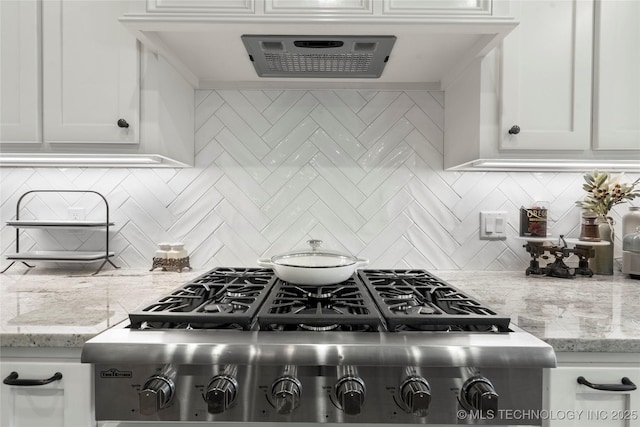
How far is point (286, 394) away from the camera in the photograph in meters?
0.75

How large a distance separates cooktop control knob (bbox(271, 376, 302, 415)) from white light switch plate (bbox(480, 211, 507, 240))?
48.2 inches

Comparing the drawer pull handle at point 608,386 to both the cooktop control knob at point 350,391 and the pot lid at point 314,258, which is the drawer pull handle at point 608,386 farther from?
the pot lid at point 314,258

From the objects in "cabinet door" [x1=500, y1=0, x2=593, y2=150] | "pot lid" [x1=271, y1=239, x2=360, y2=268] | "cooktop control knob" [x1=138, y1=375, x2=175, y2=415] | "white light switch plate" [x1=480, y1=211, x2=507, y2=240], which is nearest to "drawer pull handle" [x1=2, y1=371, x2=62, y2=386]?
"cooktop control knob" [x1=138, y1=375, x2=175, y2=415]

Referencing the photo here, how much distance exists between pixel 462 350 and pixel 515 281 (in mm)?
811

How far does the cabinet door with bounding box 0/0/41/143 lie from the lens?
132cm

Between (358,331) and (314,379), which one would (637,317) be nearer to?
(358,331)

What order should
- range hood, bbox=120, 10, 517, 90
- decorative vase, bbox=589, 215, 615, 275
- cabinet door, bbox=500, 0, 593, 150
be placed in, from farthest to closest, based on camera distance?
decorative vase, bbox=589, 215, 615, 275, cabinet door, bbox=500, 0, 593, 150, range hood, bbox=120, 10, 517, 90

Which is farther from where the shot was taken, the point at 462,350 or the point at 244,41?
the point at 244,41

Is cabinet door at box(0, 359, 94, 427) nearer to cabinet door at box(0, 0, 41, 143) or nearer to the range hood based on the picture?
cabinet door at box(0, 0, 41, 143)

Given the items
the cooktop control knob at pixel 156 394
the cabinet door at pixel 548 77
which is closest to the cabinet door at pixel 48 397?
the cooktop control knob at pixel 156 394

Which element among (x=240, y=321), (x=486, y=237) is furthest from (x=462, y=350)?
(x=486, y=237)

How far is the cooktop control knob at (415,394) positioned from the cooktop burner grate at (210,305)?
0.37 meters

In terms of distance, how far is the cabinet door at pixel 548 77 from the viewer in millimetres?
1303

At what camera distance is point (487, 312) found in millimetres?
949
